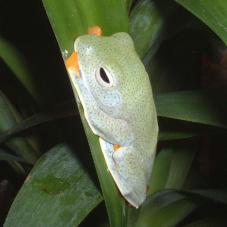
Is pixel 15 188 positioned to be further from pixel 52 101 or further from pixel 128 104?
pixel 128 104

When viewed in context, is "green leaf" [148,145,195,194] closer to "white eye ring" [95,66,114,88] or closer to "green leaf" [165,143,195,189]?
"green leaf" [165,143,195,189]

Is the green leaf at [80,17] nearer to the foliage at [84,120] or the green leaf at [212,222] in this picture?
the foliage at [84,120]

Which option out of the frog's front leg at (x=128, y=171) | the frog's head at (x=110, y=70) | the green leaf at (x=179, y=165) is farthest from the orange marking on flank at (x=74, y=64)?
the green leaf at (x=179, y=165)

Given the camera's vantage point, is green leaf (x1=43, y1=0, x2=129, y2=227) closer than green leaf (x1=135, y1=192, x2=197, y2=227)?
Yes

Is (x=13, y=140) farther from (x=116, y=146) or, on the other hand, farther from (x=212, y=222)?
(x=212, y=222)

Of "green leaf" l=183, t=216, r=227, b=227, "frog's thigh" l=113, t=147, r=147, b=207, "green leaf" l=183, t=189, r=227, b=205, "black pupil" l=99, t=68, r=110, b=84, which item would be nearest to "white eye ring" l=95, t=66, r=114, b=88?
"black pupil" l=99, t=68, r=110, b=84
